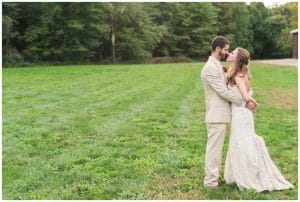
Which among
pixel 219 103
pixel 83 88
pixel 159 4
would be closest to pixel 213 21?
pixel 159 4

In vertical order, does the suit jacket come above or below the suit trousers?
above

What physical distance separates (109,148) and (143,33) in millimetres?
45326

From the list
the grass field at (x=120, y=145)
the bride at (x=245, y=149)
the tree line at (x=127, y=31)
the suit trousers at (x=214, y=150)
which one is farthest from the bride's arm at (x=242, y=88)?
the tree line at (x=127, y=31)

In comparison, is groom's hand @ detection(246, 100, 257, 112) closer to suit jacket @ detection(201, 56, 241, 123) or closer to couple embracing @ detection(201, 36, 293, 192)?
couple embracing @ detection(201, 36, 293, 192)

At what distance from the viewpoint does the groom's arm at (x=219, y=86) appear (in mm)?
6051

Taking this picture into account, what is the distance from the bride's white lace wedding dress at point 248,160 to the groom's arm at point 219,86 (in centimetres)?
12

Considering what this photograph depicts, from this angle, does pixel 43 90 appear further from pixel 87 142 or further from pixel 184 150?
pixel 184 150

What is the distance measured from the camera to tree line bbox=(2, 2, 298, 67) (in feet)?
155

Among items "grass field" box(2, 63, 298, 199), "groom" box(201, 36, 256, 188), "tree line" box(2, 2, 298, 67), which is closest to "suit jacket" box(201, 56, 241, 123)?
"groom" box(201, 36, 256, 188)

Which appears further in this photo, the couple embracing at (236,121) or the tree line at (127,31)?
the tree line at (127,31)

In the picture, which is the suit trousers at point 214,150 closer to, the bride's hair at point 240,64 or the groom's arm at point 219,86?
the groom's arm at point 219,86

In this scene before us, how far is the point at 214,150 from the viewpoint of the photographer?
6.20 meters

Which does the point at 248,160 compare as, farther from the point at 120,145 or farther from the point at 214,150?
the point at 120,145

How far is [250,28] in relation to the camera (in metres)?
69.6
